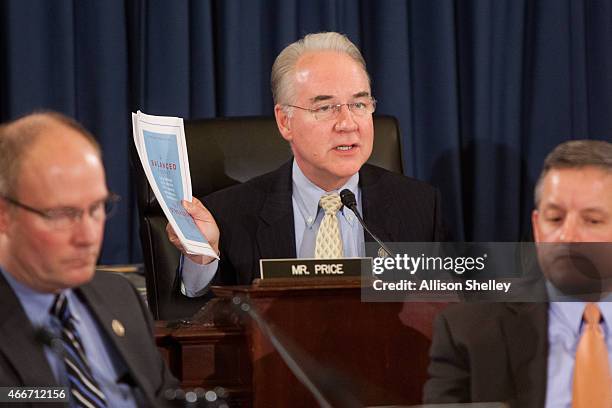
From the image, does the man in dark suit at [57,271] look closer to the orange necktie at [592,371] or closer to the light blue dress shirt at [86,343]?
the light blue dress shirt at [86,343]

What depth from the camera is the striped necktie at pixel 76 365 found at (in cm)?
151

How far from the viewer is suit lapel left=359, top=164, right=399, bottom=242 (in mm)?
2859

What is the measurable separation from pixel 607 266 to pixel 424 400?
39 centimetres

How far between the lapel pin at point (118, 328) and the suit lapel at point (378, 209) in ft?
4.23

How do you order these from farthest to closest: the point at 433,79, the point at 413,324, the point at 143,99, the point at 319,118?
the point at 433,79 → the point at 143,99 → the point at 319,118 → the point at 413,324

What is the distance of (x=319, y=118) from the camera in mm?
2871

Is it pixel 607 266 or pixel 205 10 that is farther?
pixel 205 10

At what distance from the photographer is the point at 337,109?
2.85m

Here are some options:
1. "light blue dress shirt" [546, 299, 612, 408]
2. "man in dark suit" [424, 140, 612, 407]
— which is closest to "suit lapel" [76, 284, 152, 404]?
"man in dark suit" [424, 140, 612, 407]

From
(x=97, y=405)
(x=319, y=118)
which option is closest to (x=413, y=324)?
(x=97, y=405)

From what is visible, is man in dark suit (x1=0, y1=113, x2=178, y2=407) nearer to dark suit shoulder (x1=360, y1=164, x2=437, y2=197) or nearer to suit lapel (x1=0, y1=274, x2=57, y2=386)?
suit lapel (x1=0, y1=274, x2=57, y2=386)

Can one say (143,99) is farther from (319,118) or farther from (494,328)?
(494,328)

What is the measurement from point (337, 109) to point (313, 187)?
0.75 ft

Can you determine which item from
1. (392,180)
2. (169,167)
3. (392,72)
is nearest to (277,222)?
(392,180)
